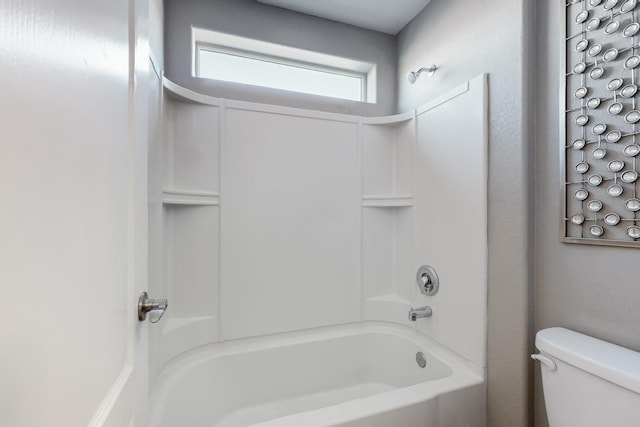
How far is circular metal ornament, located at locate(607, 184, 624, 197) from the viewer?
89 centimetres

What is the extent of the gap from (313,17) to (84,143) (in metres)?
1.86

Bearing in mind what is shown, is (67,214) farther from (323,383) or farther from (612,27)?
(323,383)

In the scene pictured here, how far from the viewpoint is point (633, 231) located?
2.84ft

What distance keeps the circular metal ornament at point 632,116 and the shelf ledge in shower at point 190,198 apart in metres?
1.73

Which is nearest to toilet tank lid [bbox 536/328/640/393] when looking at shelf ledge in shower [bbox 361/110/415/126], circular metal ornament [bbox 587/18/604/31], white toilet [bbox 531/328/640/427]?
white toilet [bbox 531/328/640/427]

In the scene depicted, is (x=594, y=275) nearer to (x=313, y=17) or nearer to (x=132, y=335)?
(x=132, y=335)

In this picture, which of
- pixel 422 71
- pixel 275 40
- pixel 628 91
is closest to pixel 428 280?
pixel 628 91

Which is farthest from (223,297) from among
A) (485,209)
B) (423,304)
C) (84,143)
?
(485,209)

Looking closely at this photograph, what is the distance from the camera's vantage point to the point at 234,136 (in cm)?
164

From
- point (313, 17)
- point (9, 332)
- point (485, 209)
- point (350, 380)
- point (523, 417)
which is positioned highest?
point (313, 17)

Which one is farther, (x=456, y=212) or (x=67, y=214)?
(x=456, y=212)

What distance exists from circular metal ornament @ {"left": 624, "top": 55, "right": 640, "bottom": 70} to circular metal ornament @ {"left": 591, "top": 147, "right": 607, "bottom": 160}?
25 cm

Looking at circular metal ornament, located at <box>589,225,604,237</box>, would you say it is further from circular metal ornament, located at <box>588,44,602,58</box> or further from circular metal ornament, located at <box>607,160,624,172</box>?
circular metal ornament, located at <box>588,44,602,58</box>

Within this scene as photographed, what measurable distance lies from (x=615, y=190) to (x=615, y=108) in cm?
27
